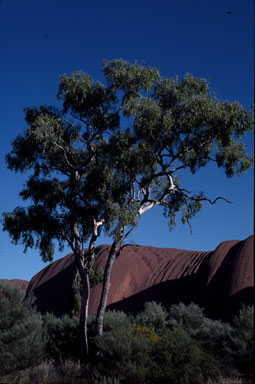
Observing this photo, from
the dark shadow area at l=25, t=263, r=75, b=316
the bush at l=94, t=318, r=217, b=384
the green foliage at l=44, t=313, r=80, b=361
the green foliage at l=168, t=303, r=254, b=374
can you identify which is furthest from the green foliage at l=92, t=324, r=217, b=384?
the dark shadow area at l=25, t=263, r=75, b=316

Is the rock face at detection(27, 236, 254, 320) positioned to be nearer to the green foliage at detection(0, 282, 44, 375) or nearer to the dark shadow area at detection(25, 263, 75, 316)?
the dark shadow area at detection(25, 263, 75, 316)

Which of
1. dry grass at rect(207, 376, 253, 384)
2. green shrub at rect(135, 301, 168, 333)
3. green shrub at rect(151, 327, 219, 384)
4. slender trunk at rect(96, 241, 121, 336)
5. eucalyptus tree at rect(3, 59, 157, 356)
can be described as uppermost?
eucalyptus tree at rect(3, 59, 157, 356)

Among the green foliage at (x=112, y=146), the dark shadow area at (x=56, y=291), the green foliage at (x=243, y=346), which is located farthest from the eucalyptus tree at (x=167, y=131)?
the dark shadow area at (x=56, y=291)

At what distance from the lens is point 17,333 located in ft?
46.1

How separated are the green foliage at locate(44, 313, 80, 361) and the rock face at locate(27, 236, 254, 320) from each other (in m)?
8.57

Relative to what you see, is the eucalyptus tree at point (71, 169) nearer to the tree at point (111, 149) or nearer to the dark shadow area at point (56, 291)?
the tree at point (111, 149)

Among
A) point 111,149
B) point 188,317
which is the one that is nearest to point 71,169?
point 111,149

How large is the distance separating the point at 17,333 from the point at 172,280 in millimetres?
35511

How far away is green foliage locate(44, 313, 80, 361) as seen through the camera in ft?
56.3

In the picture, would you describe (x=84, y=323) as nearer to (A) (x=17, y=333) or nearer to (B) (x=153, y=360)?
(A) (x=17, y=333)

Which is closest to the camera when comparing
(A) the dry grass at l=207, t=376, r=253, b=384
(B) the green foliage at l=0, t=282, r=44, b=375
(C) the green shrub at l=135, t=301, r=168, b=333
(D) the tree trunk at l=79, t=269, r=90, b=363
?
(A) the dry grass at l=207, t=376, r=253, b=384

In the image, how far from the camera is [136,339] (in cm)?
1236

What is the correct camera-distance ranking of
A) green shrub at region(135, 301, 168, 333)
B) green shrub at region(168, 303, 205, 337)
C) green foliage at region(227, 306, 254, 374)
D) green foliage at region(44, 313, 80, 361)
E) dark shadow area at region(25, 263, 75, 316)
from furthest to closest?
dark shadow area at region(25, 263, 75, 316) < green shrub at region(168, 303, 205, 337) < green shrub at region(135, 301, 168, 333) < green foliage at region(44, 313, 80, 361) < green foliage at region(227, 306, 254, 374)

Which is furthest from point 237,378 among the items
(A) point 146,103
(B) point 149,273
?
(B) point 149,273
